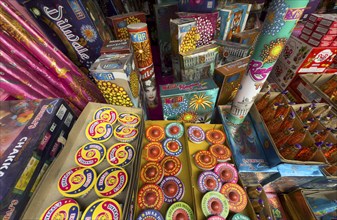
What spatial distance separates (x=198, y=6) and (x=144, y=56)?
1.65 feet

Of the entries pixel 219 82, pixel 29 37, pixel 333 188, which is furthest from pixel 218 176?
pixel 29 37

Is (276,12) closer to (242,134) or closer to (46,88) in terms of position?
(242,134)

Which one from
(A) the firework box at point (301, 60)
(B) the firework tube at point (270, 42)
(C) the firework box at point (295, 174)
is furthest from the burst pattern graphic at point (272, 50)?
(A) the firework box at point (301, 60)

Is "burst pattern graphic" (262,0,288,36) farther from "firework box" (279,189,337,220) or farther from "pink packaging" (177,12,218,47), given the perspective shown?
"firework box" (279,189,337,220)

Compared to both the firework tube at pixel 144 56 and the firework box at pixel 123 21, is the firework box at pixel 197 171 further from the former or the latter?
the firework box at pixel 123 21

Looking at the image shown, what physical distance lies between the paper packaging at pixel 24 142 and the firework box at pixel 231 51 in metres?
0.91

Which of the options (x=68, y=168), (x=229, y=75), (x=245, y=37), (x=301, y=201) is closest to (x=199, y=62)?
(x=229, y=75)

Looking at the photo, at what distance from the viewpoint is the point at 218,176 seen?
2.47 feet

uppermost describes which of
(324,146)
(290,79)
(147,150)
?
(290,79)

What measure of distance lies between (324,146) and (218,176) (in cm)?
60

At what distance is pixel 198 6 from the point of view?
1.04 metres

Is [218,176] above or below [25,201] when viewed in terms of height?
above

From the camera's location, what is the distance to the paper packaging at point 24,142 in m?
0.46

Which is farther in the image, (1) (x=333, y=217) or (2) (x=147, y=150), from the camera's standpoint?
(1) (x=333, y=217)
